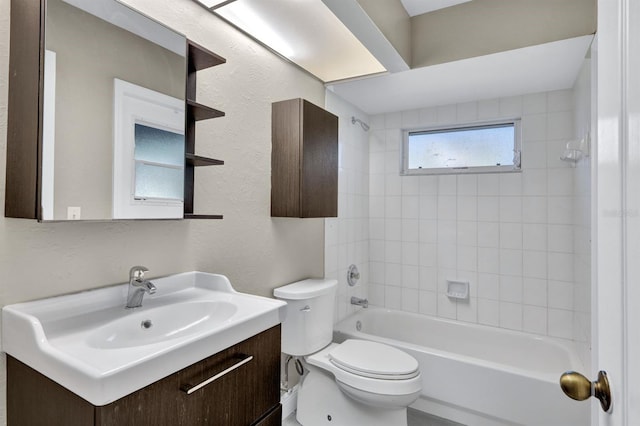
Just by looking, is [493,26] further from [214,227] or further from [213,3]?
[214,227]

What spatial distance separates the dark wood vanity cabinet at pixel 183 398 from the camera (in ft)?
2.44

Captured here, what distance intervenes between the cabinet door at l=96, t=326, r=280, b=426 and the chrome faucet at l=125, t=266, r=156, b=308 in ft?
1.29

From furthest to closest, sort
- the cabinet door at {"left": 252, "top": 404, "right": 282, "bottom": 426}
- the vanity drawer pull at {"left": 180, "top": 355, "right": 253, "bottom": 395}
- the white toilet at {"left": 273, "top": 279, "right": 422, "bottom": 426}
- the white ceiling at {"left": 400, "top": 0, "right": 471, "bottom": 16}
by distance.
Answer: the white ceiling at {"left": 400, "top": 0, "right": 471, "bottom": 16}, the white toilet at {"left": 273, "top": 279, "right": 422, "bottom": 426}, the cabinet door at {"left": 252, "top": 404, "right": 282, "bottom": 426}, the vanity drawer pull at {"left": 180, "top": 355, "right": 253, "bottom": 395}

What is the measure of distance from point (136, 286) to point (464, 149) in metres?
2.64

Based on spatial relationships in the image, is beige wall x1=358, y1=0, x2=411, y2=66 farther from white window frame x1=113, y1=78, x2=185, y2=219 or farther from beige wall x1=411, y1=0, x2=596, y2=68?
white window frame x1=113, y1=78, x2=185, y2=219

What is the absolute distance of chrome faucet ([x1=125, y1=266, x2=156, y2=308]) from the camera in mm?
1151

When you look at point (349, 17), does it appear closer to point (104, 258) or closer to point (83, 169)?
point (83, 169)

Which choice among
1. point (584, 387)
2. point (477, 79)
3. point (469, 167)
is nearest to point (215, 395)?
point (584, 387)

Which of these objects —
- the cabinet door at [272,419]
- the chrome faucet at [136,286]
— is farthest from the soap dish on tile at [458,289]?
the chrome faucet at [136,286]

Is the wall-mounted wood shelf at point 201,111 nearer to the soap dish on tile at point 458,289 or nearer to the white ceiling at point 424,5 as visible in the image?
the white ceiling at point 424,5

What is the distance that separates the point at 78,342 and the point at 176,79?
3.09ft

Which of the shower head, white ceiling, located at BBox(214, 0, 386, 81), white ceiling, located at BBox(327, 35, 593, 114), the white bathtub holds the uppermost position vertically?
white ceiling, located at BBox(214, 0, 386, 81)

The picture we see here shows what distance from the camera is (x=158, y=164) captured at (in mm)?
1248

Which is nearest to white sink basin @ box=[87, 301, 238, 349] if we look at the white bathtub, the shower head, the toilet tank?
the toilet tank
